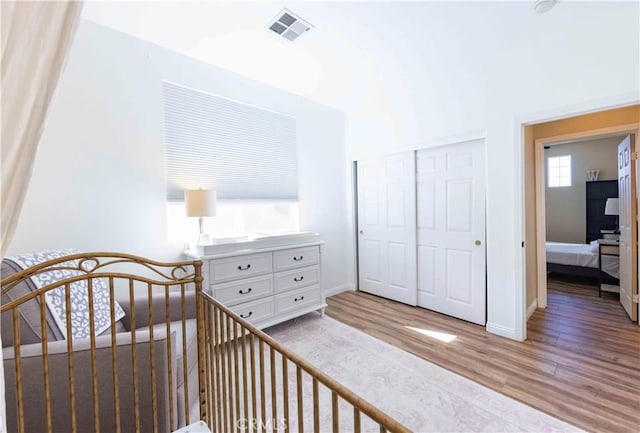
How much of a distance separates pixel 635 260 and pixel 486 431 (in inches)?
103

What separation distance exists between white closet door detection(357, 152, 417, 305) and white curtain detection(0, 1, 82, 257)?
3.33 metres

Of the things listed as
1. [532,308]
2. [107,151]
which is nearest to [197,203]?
[107,151]

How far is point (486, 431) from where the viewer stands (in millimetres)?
1597

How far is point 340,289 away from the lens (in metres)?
4.16

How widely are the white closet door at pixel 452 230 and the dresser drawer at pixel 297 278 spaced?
4.33 ft

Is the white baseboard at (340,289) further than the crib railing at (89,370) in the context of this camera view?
Yes

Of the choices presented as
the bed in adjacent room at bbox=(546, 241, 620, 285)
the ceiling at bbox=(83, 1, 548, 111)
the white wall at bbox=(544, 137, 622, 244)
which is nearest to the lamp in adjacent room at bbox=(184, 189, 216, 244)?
the ceiling at bbox=(83, 1, 548, 111)

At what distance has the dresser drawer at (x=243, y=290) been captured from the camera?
8.18 feet

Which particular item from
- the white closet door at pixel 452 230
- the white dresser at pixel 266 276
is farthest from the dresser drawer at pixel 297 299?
the white closet door at pixel 452 230

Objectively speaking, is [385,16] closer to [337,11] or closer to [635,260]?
[337,11]

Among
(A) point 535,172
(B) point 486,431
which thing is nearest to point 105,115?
(B) point 486,431

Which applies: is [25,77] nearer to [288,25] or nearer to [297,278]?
[288,25]

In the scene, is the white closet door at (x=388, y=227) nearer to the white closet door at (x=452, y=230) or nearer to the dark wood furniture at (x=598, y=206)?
the white closet door at (x=452, y=230)

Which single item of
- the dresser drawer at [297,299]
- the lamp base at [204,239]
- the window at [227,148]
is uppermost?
the window at [227,148]
